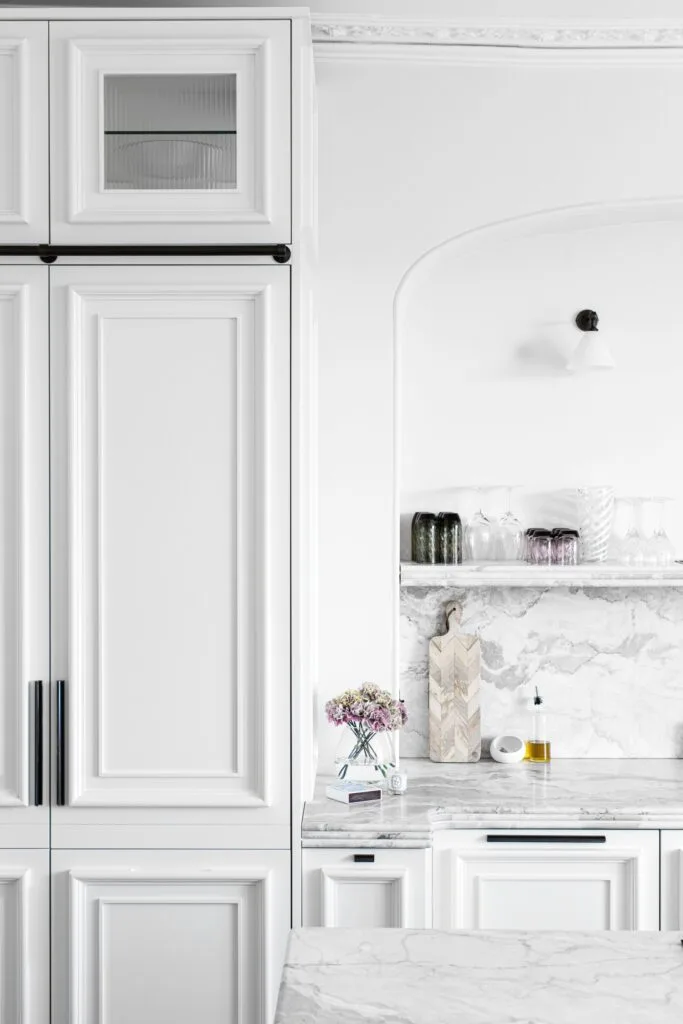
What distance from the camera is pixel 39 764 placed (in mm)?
2375

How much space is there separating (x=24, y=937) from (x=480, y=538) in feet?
5.45

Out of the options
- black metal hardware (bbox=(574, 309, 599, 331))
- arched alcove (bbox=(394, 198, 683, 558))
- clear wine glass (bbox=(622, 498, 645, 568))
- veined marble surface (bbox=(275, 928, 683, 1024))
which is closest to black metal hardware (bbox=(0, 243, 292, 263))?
arched alcove (bbox=(394, 198, 683, 558))

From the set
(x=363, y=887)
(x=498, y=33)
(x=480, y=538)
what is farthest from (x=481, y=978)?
(x=498, y=33)

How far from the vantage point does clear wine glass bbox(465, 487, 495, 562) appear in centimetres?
303

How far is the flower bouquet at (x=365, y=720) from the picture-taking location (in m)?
2.62

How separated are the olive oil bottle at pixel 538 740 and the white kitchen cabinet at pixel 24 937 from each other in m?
1.44

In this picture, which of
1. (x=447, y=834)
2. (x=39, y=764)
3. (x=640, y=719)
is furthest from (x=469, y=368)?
(x=39, y=764)

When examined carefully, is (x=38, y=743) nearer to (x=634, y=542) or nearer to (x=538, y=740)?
(x=538, y=740)

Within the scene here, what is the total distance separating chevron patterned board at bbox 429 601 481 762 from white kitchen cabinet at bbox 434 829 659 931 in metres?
0.48

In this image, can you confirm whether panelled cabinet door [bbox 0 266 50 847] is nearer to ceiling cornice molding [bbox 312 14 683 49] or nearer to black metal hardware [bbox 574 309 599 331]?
ceiling cornice molding [bbox 312 14 683 49]

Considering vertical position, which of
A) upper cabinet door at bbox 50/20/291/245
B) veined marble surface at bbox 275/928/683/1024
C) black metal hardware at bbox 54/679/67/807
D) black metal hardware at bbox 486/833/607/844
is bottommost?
black metal hardware at bbox 486/833/607/844

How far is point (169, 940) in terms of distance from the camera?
7.75 ft

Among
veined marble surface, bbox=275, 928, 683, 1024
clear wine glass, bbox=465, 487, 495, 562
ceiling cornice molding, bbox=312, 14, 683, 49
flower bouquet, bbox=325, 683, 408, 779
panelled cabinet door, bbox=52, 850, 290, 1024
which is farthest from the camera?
clear wine glass, bbox=465, 487, 495, 562

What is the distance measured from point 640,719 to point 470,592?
2.15 ft
